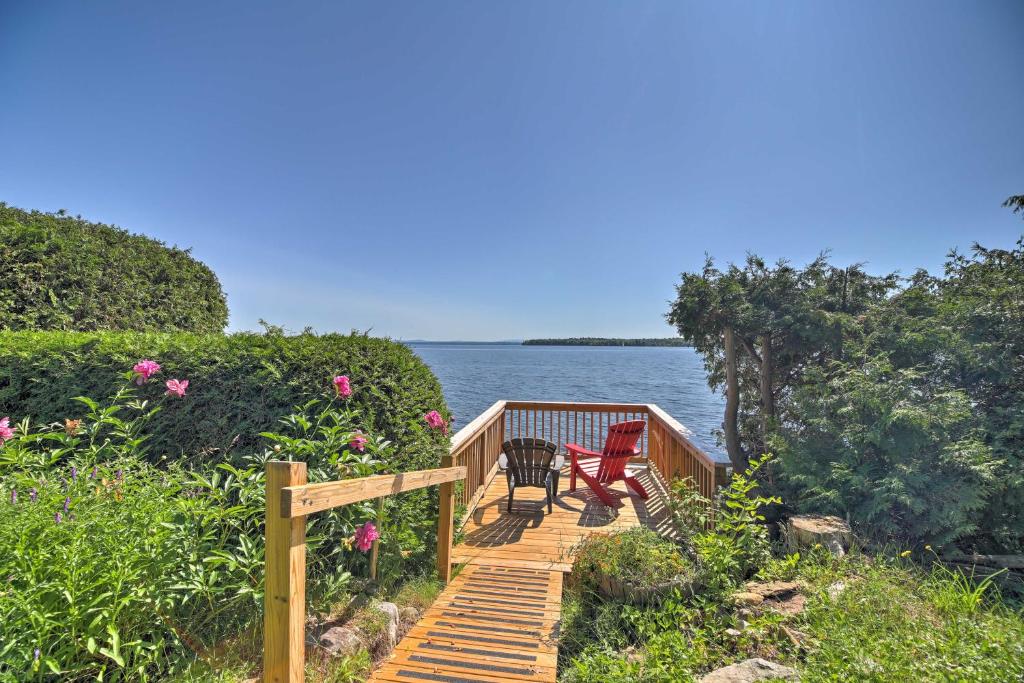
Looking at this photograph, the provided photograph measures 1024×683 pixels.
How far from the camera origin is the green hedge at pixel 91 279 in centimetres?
448

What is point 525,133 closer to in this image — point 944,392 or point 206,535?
point 944,392

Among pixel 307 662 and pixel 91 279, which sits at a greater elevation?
pixel 91 279

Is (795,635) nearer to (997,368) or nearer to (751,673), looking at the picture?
(751,673)

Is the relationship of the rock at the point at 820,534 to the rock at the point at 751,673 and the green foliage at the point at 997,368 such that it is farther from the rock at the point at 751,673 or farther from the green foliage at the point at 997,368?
the rock at the point at 751,673

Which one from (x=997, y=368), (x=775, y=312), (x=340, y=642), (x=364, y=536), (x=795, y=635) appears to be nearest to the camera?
(x=340, y=642)

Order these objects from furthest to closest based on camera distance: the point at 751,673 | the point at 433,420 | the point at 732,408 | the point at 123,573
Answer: the point at 732,408
the point at 433,420
the point at 751,673
the point at 123,573

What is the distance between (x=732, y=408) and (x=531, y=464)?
3.75 meters

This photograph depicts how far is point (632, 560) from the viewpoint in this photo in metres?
2.87

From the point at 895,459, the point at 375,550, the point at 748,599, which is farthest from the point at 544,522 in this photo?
the point at 895,459

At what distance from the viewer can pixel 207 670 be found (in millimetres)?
1557

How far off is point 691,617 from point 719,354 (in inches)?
220

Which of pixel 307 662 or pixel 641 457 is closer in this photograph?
pixel 307 662

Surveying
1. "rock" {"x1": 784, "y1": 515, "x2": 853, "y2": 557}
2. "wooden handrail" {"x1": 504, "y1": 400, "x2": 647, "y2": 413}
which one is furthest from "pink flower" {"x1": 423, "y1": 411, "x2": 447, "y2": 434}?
"wooden handrail" {"x1": 504, "y1": 400, "x2": 647, "y2": 413}

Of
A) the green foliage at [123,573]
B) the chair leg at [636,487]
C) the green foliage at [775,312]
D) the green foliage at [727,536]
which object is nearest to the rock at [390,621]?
the green foliage at [123,573]
